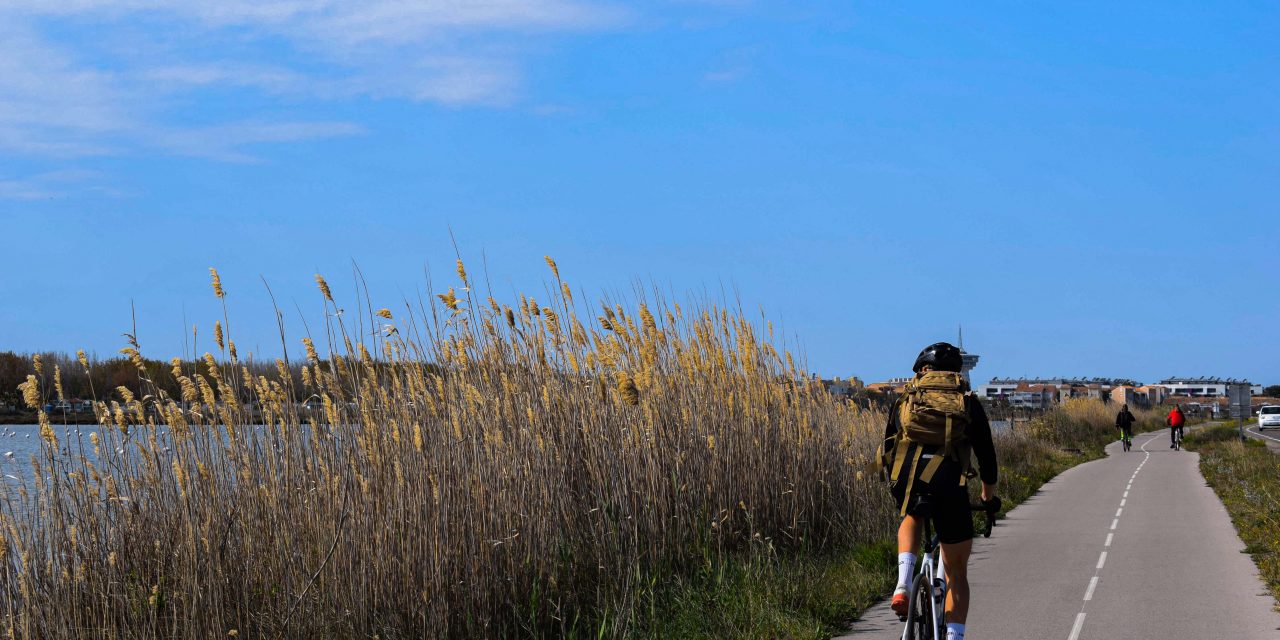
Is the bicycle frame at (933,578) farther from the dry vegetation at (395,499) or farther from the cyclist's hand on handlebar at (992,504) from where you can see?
the dry vegetation at (395,499)

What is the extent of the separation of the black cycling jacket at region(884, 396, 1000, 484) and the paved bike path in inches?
117

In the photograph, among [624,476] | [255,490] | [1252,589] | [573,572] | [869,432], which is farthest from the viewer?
[869,432]

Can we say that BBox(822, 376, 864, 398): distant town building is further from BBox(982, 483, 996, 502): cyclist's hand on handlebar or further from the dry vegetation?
BBox(982, 483, 996, 502): cyclist's hand on handlebar

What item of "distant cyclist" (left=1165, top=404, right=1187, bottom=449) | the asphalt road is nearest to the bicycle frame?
the asphalt road

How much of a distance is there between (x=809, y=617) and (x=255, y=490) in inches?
185

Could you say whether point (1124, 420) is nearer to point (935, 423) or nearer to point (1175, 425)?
point (1175, 425)

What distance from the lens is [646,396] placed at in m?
12.2

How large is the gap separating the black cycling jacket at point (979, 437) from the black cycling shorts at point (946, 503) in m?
0.17

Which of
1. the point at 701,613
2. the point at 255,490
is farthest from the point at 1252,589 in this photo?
the point at 255,490

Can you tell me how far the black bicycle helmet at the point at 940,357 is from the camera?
784cm

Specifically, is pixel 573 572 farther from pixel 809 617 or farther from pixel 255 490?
pixel 255 490

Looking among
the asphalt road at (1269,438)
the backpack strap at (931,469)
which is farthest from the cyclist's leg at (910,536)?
the asphalt road at (1269,438)

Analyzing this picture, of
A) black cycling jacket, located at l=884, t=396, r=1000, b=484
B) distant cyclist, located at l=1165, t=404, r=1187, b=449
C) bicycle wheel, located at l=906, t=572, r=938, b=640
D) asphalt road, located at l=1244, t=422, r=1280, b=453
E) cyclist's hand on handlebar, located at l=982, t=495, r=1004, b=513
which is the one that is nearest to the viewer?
bicycle wheel, located at l=906, t=572, r=938, b=640

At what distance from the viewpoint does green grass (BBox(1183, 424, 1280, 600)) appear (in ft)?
52.5
